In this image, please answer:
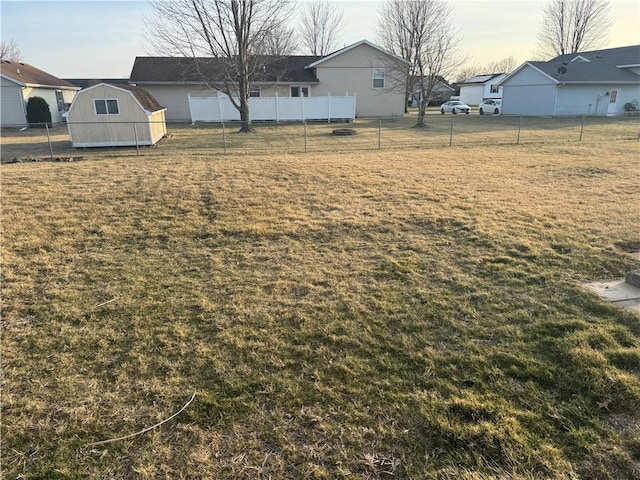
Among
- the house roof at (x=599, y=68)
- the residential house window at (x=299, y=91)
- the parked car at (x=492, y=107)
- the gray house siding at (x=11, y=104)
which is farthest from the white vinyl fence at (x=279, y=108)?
the parked car at (x=492, y=107)

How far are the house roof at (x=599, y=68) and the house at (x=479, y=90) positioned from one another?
609 inches

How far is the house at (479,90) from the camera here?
5162cm

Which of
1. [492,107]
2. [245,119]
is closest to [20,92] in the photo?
[245,119]

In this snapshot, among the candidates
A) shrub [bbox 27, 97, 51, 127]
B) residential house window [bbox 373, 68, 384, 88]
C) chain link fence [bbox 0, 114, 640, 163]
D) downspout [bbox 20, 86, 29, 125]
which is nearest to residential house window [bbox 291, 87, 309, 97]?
residential house window [bbox 373, 68, 384, 88]

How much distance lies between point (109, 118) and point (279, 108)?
1358cm

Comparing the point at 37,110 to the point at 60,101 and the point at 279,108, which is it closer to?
the point at 60,101

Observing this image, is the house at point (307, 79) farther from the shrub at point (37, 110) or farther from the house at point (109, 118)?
the house at point (109, 118)

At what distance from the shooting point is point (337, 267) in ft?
16.4

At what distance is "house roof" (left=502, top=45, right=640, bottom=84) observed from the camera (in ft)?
101

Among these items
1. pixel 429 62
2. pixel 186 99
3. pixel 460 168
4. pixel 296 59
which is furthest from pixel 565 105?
pixel 186 99

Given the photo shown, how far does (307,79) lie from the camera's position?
101ft

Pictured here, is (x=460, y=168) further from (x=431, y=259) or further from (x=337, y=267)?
(x=337, y=267)

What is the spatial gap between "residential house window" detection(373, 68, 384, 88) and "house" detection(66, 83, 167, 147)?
20701 millimetres

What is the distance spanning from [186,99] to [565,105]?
2839 cm
